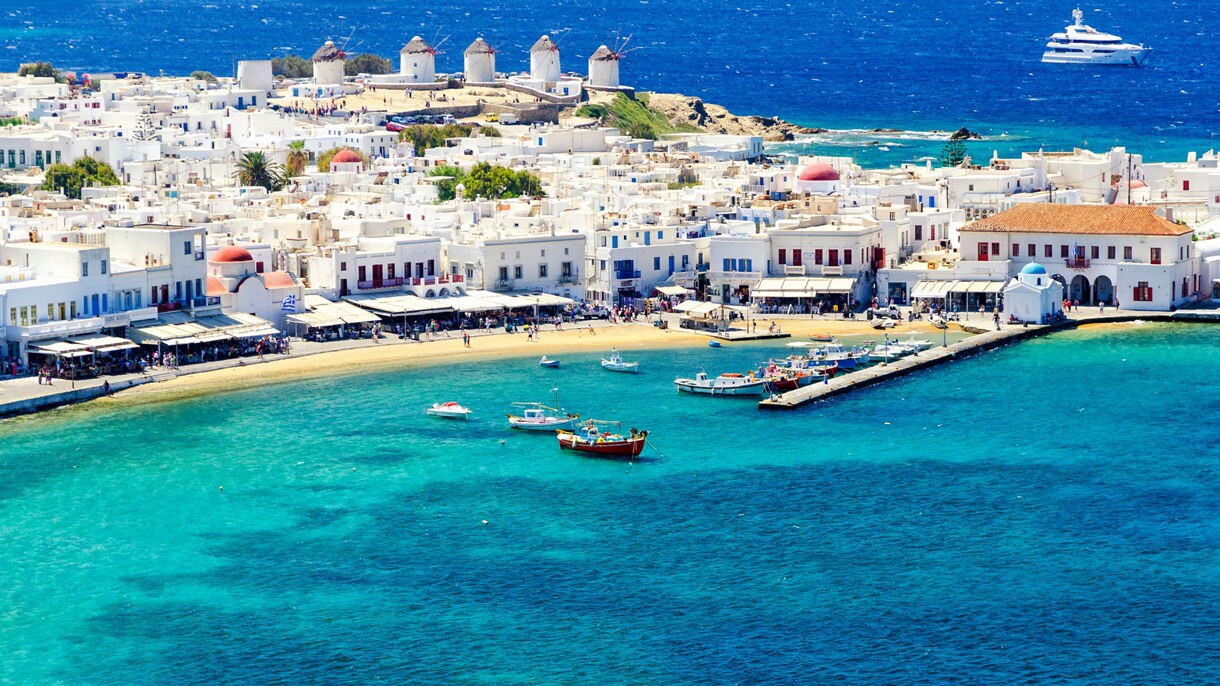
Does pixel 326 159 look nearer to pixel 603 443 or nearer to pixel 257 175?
pixel 257 175

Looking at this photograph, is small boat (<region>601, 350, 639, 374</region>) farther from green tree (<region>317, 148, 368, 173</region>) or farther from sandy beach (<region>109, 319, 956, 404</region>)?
green tree (<region>317, 148, 368, 173</region>)

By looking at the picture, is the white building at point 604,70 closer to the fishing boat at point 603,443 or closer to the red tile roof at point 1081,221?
the red tile roof at point 1081,221

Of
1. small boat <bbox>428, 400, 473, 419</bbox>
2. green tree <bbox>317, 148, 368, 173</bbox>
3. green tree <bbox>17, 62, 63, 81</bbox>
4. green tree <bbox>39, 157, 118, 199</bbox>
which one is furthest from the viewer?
green tree <bbox>17, 62, 63, 81</bbox>

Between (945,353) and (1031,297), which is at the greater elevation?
(1031,297)

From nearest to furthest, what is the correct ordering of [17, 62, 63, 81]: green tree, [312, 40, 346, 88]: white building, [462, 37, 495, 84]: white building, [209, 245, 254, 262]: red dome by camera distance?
1. [209, 245, 254, 262]: red dome
2. [312, 40, 346, 88]: white building
3. [462, 37, 495, 84]: white building
4. [17, 62, 63, 81]: green tree

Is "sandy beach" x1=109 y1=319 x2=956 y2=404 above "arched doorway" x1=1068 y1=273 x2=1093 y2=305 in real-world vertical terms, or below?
below

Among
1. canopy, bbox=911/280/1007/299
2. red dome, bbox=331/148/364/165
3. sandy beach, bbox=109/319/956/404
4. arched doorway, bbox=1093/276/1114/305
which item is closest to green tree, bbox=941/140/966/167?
arched doorway, bbox=1093/276/1114/305

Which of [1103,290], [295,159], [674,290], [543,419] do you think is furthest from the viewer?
[295,159]

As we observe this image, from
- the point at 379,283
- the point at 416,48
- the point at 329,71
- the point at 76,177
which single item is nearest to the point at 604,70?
the point at 416,48
